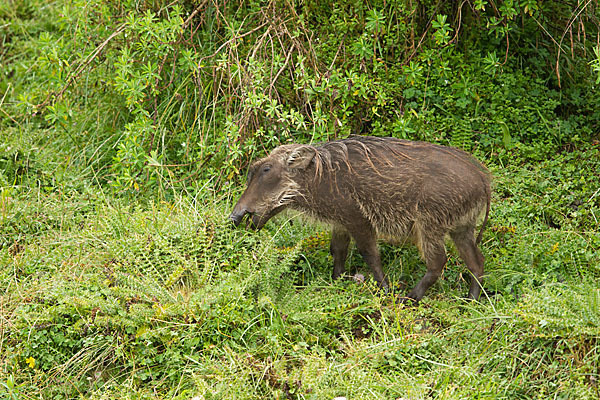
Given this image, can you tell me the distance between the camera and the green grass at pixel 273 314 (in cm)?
437

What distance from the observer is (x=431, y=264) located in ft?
17.6

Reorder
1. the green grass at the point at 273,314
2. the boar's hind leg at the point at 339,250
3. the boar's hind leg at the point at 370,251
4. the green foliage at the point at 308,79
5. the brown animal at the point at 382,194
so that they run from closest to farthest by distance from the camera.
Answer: the green grass at the point at 273,314 → the brown animal at the point at 382,194 → the boar's hind leg at the point at 370,251 → the boar's hind leg at the point at 339,250 → the green foliage at the point at 308,79

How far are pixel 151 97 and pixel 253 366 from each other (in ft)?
11.0

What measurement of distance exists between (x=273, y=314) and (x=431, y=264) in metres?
1.24

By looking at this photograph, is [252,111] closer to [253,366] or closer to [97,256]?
[97,256]

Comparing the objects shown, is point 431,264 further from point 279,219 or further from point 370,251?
point 279,219

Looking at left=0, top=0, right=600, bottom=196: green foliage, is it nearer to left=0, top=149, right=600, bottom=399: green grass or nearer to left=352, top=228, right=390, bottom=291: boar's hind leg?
left=0, top=149, right=600, bottom=399: green grass

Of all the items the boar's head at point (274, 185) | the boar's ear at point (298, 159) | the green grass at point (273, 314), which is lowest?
the green grass at point (273, 314)

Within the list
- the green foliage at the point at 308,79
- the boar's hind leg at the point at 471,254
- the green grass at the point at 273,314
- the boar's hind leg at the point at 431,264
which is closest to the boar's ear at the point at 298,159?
the green grass at the point at 273,314

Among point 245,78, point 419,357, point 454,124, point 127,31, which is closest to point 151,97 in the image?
point 127,31

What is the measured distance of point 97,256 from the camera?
5570 millimetres

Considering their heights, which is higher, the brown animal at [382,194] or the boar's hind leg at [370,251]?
the brown animal at [382,194]

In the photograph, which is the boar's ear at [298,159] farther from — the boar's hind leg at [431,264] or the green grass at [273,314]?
the boar's hind leg at [431,264]

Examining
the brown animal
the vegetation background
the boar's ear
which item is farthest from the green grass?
the boar's ear
